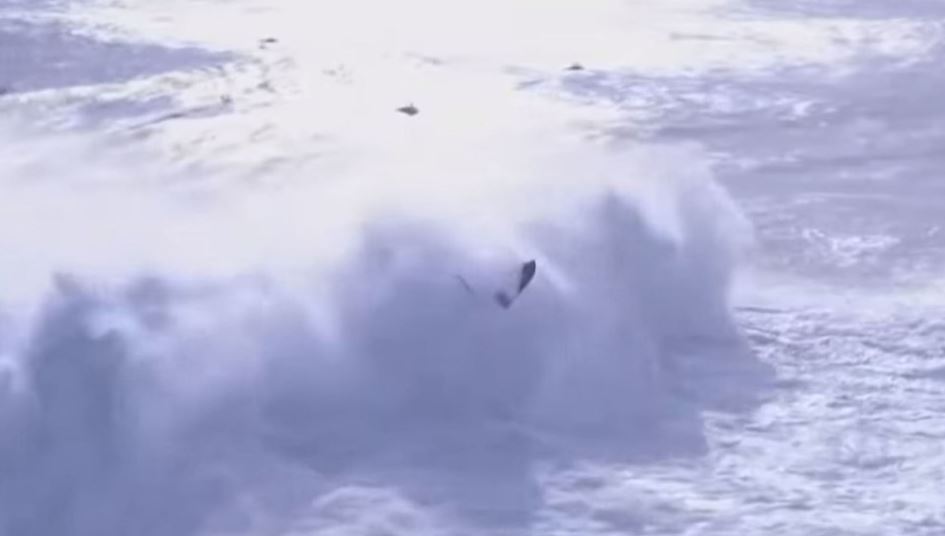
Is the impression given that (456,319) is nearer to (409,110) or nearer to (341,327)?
(341,327)

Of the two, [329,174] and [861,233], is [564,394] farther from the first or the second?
[861,233]

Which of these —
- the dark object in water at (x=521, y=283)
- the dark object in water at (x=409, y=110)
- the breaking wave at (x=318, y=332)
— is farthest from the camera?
the dark object in water at (x=409, y=110)

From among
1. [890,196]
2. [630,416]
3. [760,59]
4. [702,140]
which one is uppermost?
[760,59]

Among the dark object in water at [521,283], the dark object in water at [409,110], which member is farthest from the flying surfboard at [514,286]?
the dark object in water at [409,110]

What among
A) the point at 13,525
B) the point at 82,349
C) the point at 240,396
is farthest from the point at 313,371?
the point at 13,525

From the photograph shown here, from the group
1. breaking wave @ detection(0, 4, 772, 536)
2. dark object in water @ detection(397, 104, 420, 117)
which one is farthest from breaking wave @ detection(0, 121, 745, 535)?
dark object in water @ detection(397, 104, 420, 117)

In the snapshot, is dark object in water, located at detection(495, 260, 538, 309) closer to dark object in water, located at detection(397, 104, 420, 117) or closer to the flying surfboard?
the flying surfboard

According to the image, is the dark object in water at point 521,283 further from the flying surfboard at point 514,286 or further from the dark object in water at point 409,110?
the dark object in water at point 409,110
